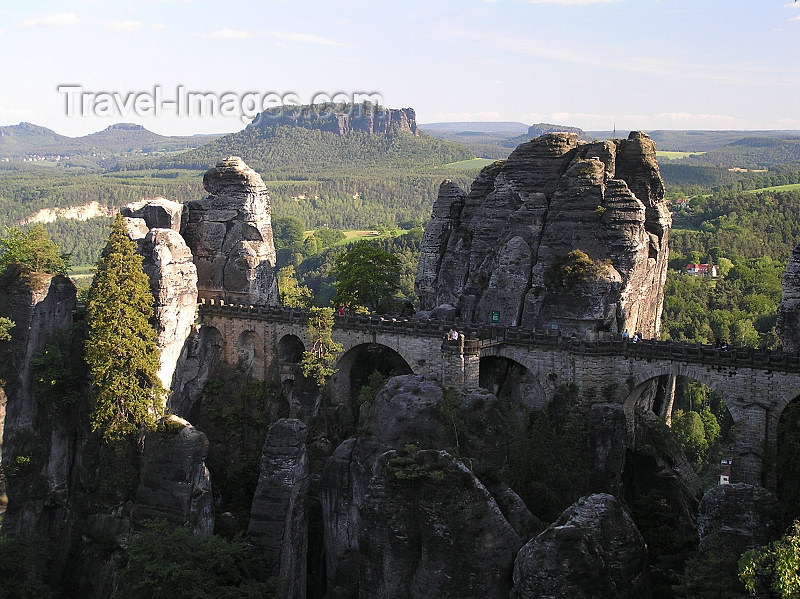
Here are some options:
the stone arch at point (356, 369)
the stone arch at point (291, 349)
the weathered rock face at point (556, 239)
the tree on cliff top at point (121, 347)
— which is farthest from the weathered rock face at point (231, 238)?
the weathered rock face at point (556, 239)

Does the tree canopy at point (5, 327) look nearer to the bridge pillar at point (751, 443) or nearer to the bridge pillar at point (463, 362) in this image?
the bridge pillar at point (463, 362)

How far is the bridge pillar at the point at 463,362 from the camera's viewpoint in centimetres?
4447

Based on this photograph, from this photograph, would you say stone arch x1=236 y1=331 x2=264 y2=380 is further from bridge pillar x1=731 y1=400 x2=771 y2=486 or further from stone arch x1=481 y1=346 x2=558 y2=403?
bridge pillar x1=731 y1=400 x2=771 y2=486

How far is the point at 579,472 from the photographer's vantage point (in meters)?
39.7

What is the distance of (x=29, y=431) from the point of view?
49.7 metres

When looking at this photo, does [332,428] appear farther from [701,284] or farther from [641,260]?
[701,284]

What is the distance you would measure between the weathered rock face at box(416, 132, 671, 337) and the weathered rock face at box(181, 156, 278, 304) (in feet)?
28.1

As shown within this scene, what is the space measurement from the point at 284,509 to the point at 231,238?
17635 millimetres

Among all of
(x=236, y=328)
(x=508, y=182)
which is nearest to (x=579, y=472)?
(x=508, y=182)

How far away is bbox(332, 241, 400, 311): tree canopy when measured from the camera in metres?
55.4

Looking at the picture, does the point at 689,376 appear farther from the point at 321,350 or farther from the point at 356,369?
the point at 321,350

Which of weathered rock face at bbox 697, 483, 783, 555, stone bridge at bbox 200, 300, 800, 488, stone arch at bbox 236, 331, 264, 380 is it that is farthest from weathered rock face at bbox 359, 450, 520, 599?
stone arch at bbox 236, 331, 264, 380

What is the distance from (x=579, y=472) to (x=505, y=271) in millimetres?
11981

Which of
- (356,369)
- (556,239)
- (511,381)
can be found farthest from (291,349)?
(556,239)
